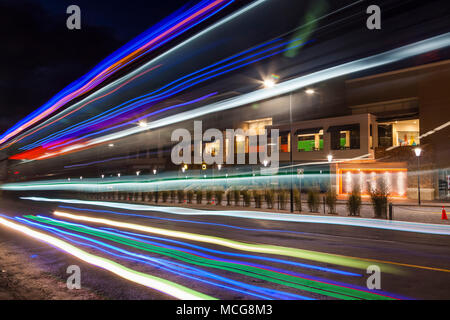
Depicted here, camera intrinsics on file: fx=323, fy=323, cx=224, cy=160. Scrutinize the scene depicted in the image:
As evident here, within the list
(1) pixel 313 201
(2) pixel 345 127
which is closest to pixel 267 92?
(1) pixel 313 201

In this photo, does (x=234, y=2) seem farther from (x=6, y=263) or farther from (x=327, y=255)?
(x=6, y=263)

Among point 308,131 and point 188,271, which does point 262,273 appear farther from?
point 308,131

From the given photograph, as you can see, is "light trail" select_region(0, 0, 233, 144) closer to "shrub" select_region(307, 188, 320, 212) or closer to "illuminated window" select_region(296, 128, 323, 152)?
"shrub" select_region(307, 188, 320, 212)

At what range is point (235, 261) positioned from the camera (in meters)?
7.32

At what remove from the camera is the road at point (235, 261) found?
5.30 m

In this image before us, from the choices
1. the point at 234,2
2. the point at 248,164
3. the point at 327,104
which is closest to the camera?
the point at 234,2

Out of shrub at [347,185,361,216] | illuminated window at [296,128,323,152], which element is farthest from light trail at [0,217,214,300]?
illuminated window at [296,128,323,152]

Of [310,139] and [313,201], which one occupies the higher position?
[310,139]

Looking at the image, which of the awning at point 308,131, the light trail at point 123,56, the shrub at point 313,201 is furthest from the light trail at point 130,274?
the awning at point 308,131

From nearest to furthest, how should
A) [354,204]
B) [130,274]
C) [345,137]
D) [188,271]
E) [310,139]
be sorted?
[130,274] < [188,271] < [354,204] < [345,137] < [310,139]

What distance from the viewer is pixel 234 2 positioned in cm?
1029

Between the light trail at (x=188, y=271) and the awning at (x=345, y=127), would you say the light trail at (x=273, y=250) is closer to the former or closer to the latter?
the light trail at (x=188, y=271)

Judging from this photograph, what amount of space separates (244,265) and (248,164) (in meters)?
41.0
